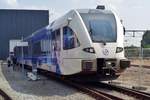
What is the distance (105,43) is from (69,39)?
5.82 ft

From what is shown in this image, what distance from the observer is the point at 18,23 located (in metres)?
69.5

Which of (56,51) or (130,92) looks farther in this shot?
(56,51)

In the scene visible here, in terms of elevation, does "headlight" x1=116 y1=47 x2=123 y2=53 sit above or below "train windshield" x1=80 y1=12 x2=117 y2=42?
below

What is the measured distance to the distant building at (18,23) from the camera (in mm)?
69125

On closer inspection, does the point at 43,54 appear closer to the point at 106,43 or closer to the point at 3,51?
the point at 106,43

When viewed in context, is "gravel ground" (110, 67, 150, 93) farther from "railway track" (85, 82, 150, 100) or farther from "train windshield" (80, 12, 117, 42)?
"train windshield" (80, 12, 117, 42)

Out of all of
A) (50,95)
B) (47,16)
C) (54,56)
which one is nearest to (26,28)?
(47,16)

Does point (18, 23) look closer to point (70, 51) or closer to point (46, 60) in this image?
point (46, 60)

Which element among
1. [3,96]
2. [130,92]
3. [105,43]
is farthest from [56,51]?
[130,92]

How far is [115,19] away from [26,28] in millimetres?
52243

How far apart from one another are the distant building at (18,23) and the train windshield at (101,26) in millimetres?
51061

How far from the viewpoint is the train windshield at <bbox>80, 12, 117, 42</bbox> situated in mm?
17547

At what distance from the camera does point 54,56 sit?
817 inches

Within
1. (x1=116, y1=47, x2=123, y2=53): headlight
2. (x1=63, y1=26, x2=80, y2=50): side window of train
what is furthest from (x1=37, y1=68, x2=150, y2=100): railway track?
(x1=63, y1=26, x2=80, y2=50): side window of train
